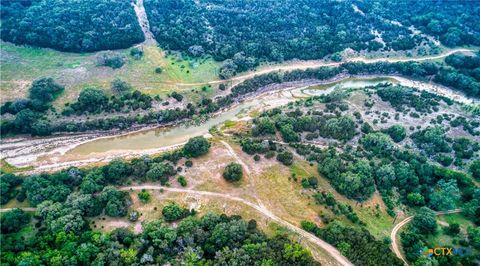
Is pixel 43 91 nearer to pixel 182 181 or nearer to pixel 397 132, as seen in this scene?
pixel 182 181

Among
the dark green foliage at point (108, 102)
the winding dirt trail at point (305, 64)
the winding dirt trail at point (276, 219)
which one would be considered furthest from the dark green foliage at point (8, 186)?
the winding dirt trail at point (305, 64)

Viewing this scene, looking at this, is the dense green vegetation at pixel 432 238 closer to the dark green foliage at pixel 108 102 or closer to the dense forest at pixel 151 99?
the dense forest at pixel 151 99

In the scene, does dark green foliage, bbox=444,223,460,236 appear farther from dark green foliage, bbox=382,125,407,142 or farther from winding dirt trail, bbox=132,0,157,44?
winding dirt trail, bbox=132,0,157,44

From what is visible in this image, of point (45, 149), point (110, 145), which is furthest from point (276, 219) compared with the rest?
point (45, 149)

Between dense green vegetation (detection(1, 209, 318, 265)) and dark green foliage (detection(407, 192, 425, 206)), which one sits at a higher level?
dense green vegetation (detection(1, 209, 318, 265))

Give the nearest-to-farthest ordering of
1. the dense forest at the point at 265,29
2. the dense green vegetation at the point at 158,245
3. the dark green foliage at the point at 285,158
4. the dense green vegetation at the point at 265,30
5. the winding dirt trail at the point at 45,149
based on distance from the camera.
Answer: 1. the dense green vegetation at the point at 158,245
2. the dark green foliage at the point at 285,158
3. the winding dirt trail at the point at 45,149
4. the dense green vegetation at the point at 265,30
5. the dense forest at the point at 265,29

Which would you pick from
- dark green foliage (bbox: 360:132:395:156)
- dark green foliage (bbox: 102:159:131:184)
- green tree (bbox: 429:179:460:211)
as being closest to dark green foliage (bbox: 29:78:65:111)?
dark green foliage (bbox: 102:159:131:184)
